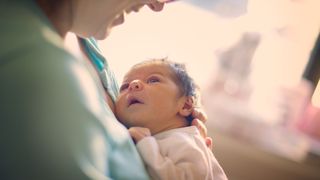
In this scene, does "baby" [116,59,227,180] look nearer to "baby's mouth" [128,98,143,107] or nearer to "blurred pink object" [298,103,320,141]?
"baby's mouth" [128,98,143,107]

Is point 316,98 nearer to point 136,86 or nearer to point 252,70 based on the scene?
point 252,70

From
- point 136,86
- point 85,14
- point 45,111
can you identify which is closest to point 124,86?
point 136,86

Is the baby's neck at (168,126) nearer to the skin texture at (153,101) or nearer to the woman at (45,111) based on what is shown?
the skin texture at (153,101)

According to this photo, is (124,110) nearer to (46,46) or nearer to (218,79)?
(46,46)

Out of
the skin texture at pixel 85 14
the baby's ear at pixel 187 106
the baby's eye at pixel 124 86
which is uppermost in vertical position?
the skin texture at pixel 85 14

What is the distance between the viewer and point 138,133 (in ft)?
3.13

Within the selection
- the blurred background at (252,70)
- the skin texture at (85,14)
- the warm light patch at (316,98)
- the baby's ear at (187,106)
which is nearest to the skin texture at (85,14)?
the skin texture at (85,14)

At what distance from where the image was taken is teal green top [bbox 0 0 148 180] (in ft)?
2.00

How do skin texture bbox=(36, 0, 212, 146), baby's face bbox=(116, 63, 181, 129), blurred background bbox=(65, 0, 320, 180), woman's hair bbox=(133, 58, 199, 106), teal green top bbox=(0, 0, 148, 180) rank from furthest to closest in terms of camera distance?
blurred background bbox=(65, 0, 320, 180)
woman's hair bbox=(133, 58, 199, 106)
baby's face bbox=(116, 63, 181, 129)
skin texture bbox=(36, 0, 212, 146)
teal green top bbox=(0, 0, 148, 180)

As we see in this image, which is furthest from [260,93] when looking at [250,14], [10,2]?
[10,2]

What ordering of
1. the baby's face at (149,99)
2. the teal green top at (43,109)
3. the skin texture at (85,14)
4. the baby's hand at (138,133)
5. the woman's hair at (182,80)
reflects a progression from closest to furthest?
the teal green top at (43,109), the skin texture at (85,14), the baby's hand at (138,133), the baby's face at (149,99), the woman's hair at (182,80)

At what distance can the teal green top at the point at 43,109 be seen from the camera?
610mm

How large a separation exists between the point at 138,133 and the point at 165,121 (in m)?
0.13

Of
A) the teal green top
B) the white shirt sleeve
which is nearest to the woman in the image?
the teal green top
